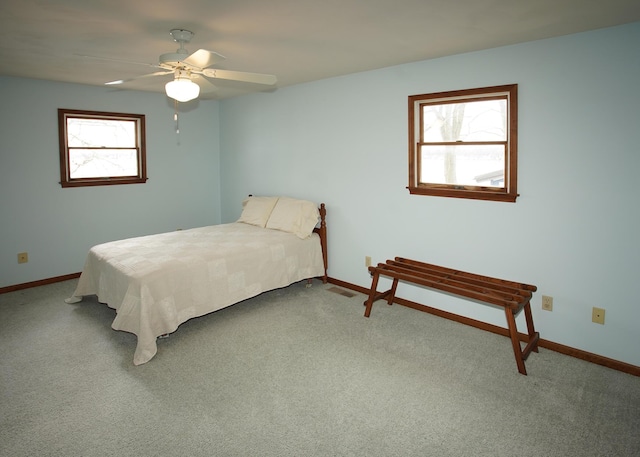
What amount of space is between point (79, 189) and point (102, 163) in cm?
44

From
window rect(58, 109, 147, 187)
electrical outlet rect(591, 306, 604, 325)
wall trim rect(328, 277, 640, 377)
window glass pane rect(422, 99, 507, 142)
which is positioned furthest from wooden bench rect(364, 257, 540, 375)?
window rect(58, 109, 147, 187)

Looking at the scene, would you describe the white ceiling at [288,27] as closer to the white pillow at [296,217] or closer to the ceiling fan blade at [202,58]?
the ceiling fan blade at [202,58]

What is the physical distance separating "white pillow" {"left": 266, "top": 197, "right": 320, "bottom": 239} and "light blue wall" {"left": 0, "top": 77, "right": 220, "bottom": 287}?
177 centimetres

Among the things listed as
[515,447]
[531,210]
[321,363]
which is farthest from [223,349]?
[531,210]

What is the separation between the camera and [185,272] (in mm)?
3373

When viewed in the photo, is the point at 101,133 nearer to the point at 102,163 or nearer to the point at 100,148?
the point at 100,148

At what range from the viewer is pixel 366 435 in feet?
7.22

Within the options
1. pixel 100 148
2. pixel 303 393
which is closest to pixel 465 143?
pixel 303 393

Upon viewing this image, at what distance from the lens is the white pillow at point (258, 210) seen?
4863 mm

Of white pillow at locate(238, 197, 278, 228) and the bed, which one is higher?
white pillow at locate(238, 197, 278, 228)

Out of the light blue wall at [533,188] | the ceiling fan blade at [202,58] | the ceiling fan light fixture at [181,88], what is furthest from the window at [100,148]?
the ceiling fan blade at [202,58]

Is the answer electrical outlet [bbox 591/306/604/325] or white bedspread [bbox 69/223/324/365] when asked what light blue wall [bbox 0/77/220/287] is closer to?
white bedspread [bbox 69/223/324/365]

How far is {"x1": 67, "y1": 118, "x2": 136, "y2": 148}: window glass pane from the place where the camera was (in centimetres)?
488

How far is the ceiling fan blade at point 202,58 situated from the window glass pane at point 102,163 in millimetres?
3083
